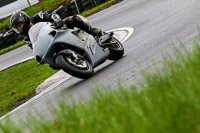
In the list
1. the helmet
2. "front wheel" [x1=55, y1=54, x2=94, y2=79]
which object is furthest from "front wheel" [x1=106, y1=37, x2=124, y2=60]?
the helmet

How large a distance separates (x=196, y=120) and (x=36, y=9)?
29289mm

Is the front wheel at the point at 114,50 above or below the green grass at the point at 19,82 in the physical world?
above

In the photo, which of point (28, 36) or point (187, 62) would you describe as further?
point (28, 36)

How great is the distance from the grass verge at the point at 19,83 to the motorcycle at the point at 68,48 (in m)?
1.74

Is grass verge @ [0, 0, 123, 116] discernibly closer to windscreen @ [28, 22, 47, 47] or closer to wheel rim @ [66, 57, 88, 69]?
windscreen @ [28, 22, 47, 47]

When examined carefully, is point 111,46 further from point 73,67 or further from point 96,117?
point 96,117

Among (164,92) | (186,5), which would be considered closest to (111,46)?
(186,5)

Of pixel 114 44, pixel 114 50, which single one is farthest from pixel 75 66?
pixel 114 44

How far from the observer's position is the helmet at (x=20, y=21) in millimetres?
10500

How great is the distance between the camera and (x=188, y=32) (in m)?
10.9

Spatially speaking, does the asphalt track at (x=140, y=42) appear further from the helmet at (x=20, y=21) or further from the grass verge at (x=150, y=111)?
the helmet at (x=20, y=21)

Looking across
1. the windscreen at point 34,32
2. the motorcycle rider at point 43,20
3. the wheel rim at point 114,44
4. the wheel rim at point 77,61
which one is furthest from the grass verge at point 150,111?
the wheel rim at point 114,44

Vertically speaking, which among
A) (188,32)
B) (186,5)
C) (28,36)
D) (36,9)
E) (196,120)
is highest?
(196,120)

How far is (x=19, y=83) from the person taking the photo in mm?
14984
